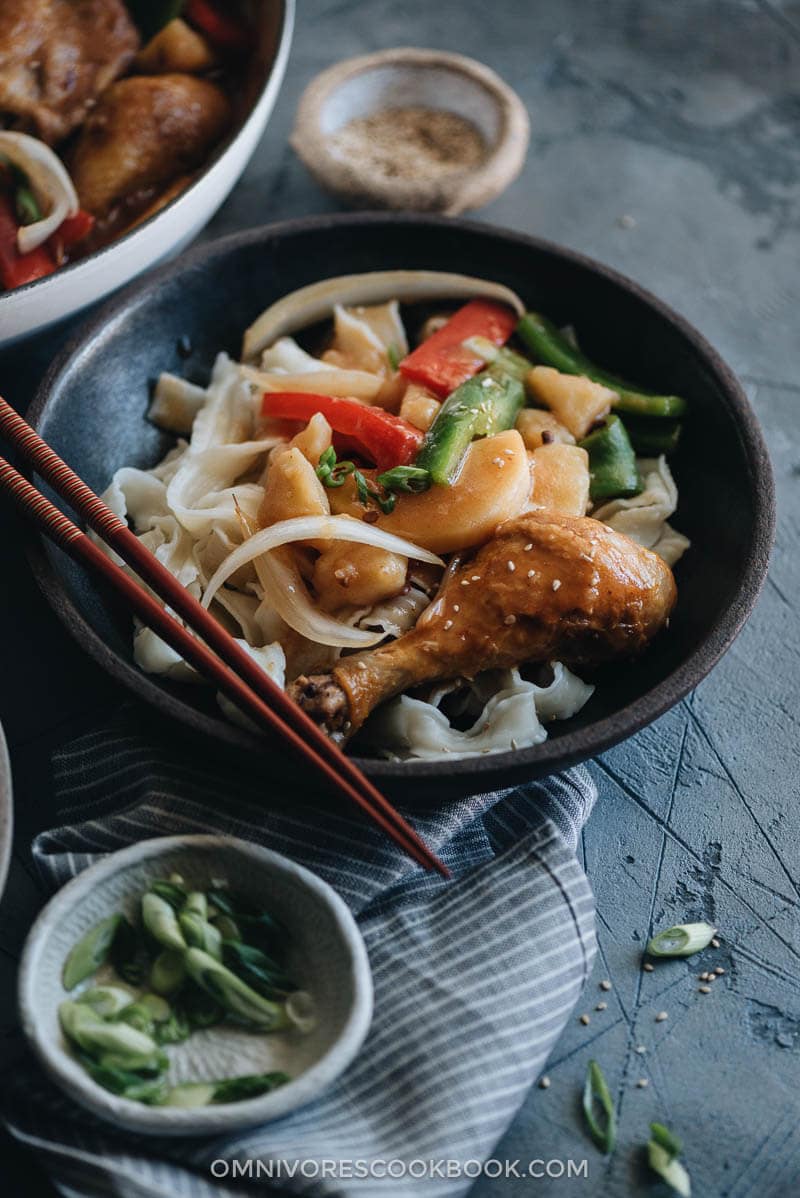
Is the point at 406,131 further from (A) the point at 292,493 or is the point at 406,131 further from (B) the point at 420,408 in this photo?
(A) the point at 292,493

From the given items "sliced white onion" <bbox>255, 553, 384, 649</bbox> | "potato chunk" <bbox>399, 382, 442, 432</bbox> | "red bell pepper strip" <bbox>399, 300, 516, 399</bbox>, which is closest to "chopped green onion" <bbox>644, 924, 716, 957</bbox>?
"sliced white onion" <bbox>255, 553, 384, 649</bbox>

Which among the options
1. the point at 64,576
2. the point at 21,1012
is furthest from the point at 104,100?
the point at 21,1012

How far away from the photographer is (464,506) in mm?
2789

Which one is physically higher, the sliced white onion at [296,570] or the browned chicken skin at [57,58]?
A: the browned chicken skin at [57,58]

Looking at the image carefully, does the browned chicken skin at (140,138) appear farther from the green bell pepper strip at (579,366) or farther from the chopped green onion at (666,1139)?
the chopped green onion at (666,1139)

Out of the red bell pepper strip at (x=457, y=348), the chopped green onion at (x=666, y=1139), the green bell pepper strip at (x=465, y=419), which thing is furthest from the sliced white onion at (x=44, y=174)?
the chopped green onion at (x=666, y=1139)

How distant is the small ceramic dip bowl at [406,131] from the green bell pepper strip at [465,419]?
1.33 m

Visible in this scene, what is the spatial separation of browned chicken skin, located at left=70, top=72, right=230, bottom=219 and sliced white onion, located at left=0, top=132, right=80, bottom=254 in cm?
15

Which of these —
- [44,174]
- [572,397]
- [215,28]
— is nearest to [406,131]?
[215,28]

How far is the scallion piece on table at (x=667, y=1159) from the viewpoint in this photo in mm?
2280

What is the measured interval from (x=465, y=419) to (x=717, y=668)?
3.46 ft

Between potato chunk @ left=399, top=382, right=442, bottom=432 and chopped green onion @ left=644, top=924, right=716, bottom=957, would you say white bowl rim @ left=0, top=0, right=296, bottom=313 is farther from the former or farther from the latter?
chopped green onion @ left=644, top=924, right=716, bottom=957

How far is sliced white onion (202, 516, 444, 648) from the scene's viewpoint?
2.73 meters

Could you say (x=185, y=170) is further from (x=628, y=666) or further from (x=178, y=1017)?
(x=178, y=1017)
